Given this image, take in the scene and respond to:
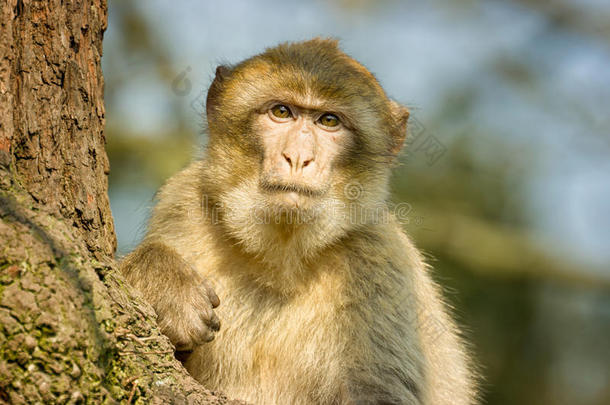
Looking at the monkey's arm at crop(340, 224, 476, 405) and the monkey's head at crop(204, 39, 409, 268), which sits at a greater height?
the monkey's head at crop(204, 39, 409, 268)

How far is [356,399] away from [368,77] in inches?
70.8

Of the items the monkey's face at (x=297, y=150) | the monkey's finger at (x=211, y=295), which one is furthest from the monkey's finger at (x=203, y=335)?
the monkey's face at (x=297, y=150)

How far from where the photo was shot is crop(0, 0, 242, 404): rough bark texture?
1908 millimetres

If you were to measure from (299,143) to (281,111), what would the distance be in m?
0.40

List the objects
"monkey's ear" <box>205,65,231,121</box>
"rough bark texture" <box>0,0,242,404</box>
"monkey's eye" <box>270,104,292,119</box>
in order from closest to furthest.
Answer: "rough bark texture" <box>0,0,242,404</box>
"monkey's eye" <box>270,104,292,119</box>
"monkey's ear" <box>205,65,231,121</box>

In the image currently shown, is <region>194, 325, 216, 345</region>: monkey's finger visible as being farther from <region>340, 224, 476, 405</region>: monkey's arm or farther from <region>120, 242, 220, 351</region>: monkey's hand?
<region>340, 224, 476, 405</region>: monkey's arm

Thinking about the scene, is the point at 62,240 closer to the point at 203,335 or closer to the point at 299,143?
the point at 203,335

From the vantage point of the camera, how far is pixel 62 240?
2.11 m

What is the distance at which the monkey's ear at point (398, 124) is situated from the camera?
165 inches

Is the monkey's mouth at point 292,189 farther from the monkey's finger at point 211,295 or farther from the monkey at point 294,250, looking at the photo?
the monkey's finger at point 211,295

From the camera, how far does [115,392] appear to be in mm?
2109

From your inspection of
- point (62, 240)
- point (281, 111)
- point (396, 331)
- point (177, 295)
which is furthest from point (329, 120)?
point (62, 240)

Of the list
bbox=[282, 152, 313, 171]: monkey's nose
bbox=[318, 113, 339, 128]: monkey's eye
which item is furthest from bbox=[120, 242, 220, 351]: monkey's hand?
bbox=[318, 113, 339, 128]: monkey's eye

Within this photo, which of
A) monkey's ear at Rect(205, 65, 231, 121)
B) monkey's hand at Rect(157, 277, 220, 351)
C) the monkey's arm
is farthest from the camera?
monkey's ear at Rect(205, 65, 231, 121)
